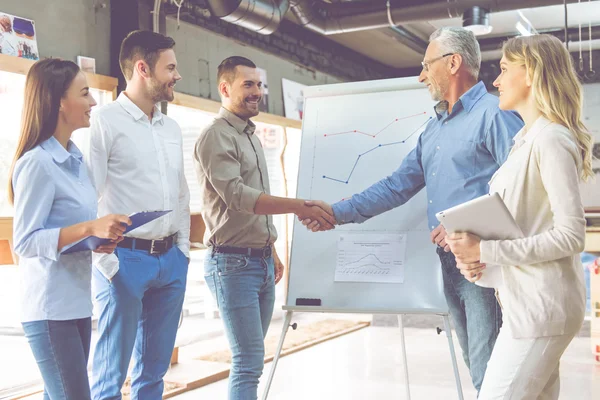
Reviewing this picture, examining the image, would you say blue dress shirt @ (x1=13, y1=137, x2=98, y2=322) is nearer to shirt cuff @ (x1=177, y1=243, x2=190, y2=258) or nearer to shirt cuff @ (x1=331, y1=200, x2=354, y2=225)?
shirt cuff @ (x1=177, y1=243, x2=190, y2=258)

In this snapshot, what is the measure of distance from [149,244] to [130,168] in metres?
0.29

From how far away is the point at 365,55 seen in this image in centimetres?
871

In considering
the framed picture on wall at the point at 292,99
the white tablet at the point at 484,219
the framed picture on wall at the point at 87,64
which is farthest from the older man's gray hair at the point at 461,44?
the framed picture on wall at the point at 292,99

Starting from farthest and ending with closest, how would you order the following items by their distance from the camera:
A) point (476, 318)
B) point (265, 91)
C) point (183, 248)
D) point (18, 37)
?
point (265, 91)
point (18, 37)
point (183, 248)
point (476, 318)

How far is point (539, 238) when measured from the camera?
164 centimetres

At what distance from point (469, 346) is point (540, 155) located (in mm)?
913

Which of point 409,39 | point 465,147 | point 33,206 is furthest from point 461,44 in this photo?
point 409,39

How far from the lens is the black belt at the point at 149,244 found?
2432 millimetres

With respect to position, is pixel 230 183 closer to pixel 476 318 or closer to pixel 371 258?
pixel 371 258

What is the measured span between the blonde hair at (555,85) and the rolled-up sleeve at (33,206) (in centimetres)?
135

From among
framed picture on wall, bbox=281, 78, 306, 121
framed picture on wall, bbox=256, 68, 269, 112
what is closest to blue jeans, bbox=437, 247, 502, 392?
framed picture on wall, bbox=256, 68, 269, 112

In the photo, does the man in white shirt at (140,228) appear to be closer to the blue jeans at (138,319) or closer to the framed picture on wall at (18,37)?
the blue jeans at (138,319)

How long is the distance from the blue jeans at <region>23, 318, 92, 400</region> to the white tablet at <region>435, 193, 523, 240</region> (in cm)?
105

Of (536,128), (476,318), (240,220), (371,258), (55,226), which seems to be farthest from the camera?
(371,258)
